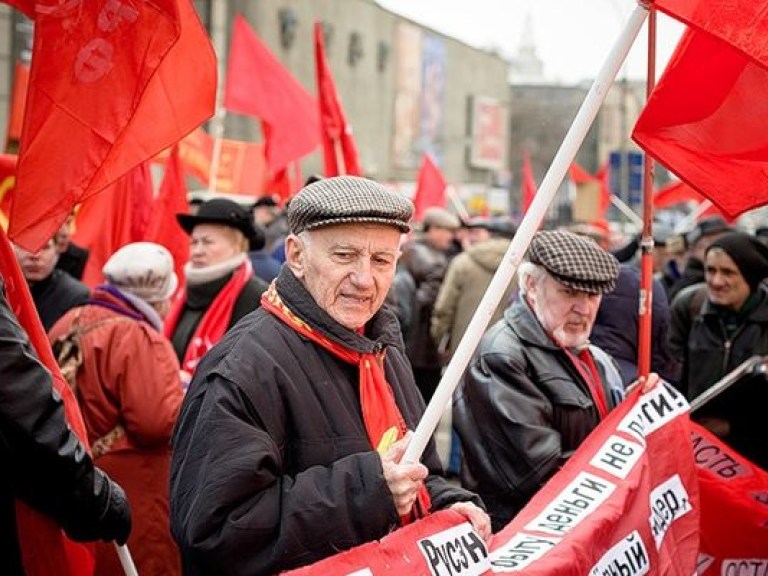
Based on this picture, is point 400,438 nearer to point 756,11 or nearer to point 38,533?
point 38,533

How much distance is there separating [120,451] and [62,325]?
520mm

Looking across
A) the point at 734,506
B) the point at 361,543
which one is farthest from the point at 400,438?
the point at 734,506

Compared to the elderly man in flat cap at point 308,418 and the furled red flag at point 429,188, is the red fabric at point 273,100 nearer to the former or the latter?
the furled red flag at point 429,188

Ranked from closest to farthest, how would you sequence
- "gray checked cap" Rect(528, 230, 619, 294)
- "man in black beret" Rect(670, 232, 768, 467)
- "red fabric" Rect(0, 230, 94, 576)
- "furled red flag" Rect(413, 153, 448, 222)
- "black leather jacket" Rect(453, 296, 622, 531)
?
"red fabric" Rect(0, 230, 94, 576) → "black leather jacket" Rect(453, 296, 622, 531) → "gray checked cap" Rect(528, 230, 619, 294) → "man in black beret" Rect(670, 232, 768, 467) → "furled red flag" Rect(413, 153, 448, 222)

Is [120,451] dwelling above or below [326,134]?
below

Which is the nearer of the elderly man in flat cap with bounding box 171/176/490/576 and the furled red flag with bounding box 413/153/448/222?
the elderly man in flat cap with bounding box 171/176/490/576

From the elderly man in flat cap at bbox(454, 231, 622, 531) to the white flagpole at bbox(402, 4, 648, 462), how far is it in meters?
1.32

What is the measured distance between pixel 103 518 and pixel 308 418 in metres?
0.75

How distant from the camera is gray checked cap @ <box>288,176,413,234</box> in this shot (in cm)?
301

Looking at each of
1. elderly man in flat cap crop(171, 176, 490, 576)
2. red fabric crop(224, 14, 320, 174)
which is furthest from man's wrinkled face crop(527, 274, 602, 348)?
red fabric crop(224, 14, 320, 174)

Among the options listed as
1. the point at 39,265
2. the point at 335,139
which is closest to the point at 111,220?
the point at 335,139

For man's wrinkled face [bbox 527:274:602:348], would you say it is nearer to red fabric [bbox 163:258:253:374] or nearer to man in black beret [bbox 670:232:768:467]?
red fabric [bbox 163:258:253:374]

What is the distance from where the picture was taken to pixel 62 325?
4914 mm

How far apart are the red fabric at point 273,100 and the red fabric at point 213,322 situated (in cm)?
432
